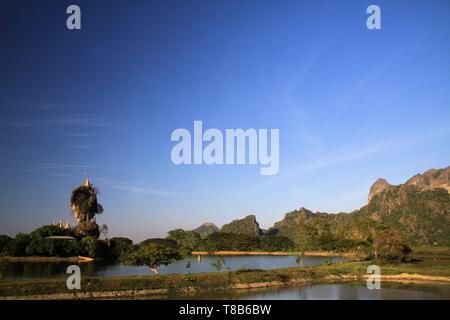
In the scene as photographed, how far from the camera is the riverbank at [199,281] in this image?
3050 centimetres

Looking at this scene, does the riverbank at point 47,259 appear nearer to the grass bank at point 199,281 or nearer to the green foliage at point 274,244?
the grass bank at point 199,281

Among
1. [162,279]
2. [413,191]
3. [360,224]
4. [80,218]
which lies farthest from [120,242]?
[413,191]

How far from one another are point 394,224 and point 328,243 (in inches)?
2488

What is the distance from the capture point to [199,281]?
35.9 metres

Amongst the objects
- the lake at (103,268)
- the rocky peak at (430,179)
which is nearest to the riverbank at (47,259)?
the lake at (103,268)

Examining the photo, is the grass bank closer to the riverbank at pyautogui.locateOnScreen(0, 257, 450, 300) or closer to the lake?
the riverbank at pyautogui.locateOnScreen(0, 257, 450, 300)

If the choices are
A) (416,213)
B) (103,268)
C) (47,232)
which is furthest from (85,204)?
(416,213)

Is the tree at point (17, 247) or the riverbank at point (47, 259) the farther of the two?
the tree at point (17, 247)

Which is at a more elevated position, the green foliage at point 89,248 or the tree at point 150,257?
the tree at point 150,257

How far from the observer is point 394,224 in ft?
407

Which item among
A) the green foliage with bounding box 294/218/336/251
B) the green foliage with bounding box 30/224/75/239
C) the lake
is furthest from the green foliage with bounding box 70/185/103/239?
the green foliage with bounding box 294/218/336/251

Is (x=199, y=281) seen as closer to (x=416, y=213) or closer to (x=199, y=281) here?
(x=199, y=281)
